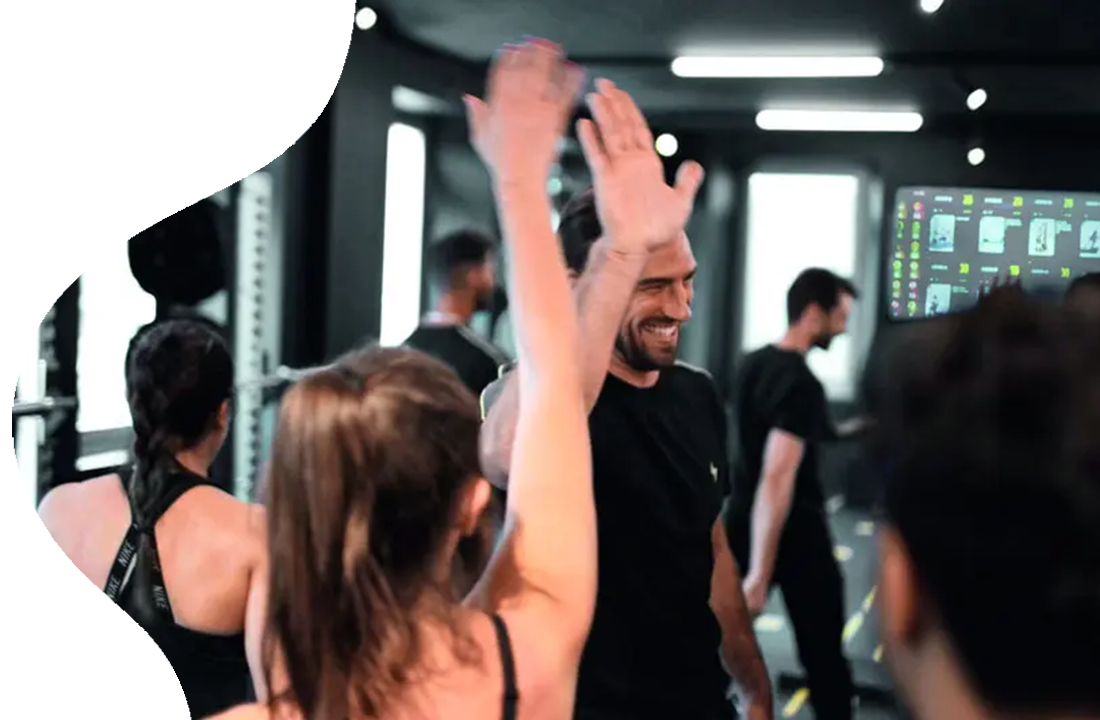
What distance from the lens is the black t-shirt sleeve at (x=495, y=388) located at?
143 cm

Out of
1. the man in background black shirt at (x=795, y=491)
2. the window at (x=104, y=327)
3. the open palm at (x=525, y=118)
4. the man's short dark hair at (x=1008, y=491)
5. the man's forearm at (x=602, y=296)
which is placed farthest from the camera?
the window at (x=104, y=327)

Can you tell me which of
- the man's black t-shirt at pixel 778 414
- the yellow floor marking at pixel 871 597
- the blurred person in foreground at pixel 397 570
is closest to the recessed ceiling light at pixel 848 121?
the man's black t-shirt at pixel 778 414

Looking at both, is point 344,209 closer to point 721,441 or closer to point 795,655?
point 721,441

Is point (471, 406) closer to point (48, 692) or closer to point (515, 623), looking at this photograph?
point (515, 623)

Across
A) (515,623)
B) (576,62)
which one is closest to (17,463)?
(576,62)

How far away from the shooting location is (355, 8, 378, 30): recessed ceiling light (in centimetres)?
167

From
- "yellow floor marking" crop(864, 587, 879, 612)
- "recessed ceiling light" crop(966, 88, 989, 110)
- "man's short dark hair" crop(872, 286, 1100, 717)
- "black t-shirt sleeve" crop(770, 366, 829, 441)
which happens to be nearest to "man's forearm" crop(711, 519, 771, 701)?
"black t-shirt sleeve" crop(770, 366, 829, 441)

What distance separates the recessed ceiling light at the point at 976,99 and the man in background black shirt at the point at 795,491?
0.32m

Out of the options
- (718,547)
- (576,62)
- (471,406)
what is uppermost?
(576,62)

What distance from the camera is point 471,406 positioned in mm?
1005

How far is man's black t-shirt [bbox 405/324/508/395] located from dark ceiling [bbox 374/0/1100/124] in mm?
374

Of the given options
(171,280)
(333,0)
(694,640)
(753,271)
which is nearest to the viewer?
(694,640)

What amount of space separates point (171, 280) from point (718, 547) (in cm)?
106

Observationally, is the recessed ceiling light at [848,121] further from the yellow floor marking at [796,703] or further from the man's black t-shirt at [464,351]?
the yellow floor marking at [796,703]
